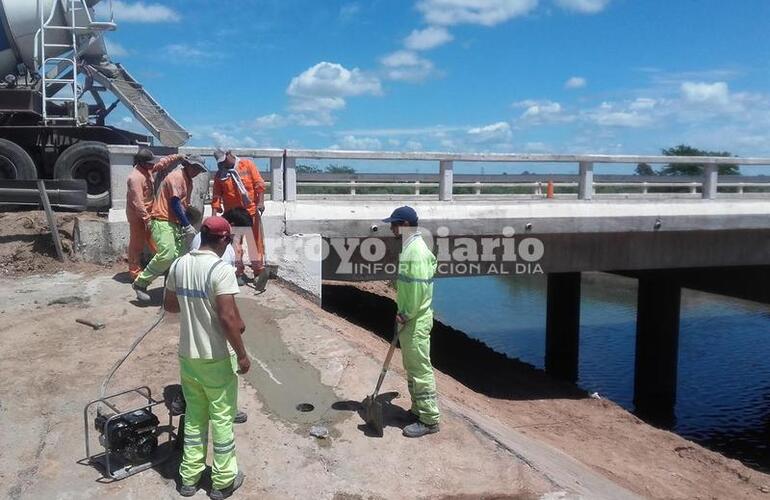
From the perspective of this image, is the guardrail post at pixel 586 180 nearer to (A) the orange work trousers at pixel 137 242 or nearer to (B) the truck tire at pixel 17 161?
(A) the orange work trousers at pixel 137 242

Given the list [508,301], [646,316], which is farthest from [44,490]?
[508,301]

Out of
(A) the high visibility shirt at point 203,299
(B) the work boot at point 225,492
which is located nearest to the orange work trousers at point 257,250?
(A) the high visibility shirt at point 203,299

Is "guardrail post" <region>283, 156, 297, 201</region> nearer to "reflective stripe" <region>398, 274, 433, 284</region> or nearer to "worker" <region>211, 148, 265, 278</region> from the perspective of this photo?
"worker" <region>211, 148, 265, 278</region>

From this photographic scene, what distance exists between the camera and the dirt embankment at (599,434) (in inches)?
262

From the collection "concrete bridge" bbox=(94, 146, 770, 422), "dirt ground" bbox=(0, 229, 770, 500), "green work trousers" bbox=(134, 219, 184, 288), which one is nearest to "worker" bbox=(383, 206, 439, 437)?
"dirt ground" bbox=(0, 229, 770, 500)

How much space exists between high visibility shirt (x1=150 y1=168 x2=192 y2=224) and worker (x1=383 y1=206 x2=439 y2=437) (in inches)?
128

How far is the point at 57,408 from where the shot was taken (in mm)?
5285

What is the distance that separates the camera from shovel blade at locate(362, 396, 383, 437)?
5.05 metres

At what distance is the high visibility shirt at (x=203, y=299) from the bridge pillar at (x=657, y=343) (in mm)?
12380

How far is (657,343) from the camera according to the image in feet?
49.7

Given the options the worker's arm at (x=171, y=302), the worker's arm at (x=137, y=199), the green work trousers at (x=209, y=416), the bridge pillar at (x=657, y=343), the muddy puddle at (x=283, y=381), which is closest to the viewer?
the green work trousers at (x=209, y=416)

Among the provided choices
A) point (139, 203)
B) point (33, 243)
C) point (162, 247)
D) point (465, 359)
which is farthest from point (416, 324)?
point (465, 359)

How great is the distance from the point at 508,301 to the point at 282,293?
88.4ft

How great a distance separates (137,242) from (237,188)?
1.38 metres
